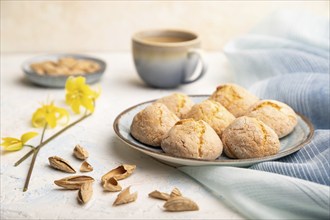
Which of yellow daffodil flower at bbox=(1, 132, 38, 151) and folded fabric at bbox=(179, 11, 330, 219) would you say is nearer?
folded fabric at bbox=(179, 11, 330, 219)

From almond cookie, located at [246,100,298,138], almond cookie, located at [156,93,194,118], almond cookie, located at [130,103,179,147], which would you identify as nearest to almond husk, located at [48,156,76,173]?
almond cookie, located at [130,103,179,147]

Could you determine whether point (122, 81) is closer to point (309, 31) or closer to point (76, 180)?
point (309, 31)

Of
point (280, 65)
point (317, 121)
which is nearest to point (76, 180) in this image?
point (317, 121)

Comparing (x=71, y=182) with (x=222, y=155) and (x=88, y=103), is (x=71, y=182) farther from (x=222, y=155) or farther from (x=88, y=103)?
(x=88, y=103)

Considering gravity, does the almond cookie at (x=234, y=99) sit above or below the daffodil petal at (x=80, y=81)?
above

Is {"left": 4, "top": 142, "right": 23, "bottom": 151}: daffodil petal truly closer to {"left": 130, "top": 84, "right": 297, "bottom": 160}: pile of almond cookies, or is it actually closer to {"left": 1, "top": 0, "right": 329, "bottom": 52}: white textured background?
{"left": 130, "top": 84, "right": 297, "bottom": 160}: pile of almond cookies

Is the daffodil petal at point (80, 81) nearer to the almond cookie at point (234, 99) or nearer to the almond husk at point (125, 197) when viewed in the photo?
the almond cookie at point (234, 99)

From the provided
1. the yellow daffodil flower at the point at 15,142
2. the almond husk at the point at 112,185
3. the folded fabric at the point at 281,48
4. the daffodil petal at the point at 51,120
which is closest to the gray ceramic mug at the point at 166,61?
the folded fabric at the point at 281,48
